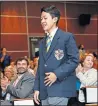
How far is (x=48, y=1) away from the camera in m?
9.71

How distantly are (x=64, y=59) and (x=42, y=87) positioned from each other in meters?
0.23

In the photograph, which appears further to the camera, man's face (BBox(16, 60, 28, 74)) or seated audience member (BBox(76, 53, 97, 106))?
seated audience member (BBox(76, 53, 97, 106))

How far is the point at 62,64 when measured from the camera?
1.93 m

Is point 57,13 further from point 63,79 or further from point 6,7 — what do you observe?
point 6,7

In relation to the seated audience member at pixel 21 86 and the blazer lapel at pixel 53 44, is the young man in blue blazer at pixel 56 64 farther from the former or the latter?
the seated audience member at pixel 21 86

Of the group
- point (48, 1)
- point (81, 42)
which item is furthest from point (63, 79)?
point (81, 42)

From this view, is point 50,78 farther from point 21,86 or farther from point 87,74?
point 87,74

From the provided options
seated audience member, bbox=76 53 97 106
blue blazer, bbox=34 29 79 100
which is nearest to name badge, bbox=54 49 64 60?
blue blazer, bbox=34 29 79 100

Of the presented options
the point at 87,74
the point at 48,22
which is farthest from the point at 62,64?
the point at 87,74

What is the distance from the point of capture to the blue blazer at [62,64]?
191 centimetres

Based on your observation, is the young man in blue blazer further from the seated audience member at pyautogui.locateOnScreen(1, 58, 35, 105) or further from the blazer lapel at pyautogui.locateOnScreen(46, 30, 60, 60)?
the seated audience member at pyautogui.locateOnScreen(1, 58, 35, 105)

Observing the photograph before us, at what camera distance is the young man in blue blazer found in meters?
1.91

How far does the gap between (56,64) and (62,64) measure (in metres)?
0.04

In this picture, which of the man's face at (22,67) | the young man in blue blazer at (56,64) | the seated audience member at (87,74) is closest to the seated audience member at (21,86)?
the man's face at (22,67)
